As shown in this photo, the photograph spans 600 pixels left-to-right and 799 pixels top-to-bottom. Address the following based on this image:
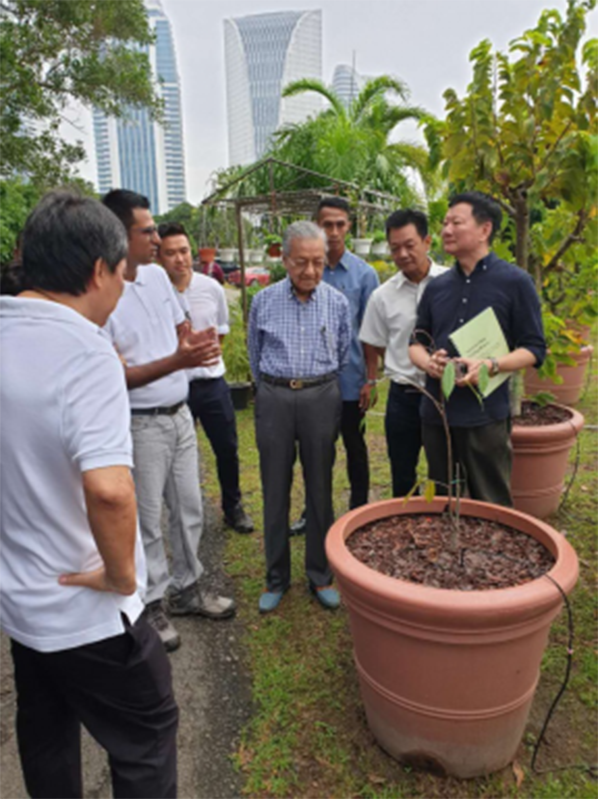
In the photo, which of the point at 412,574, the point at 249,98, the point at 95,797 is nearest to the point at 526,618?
the point at 412,574

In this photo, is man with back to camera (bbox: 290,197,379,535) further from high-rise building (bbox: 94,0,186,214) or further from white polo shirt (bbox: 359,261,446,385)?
high-rise building (bbox: 94,0,186,214)

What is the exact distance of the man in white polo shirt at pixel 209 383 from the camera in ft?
11.8

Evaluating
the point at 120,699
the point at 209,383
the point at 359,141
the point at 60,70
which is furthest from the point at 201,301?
the point at 359,141

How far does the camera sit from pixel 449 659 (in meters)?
1.75

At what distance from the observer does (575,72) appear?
2.78 m

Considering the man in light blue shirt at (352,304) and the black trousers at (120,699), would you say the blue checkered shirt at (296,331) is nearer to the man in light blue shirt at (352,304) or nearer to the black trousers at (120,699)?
the man in light blue shirt at (352,304)

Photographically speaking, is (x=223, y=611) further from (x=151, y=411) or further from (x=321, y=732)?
(x=151, y=411)

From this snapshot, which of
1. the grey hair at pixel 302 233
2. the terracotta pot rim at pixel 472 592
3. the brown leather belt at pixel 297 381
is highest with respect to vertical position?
the grey hair at pixel 302 233

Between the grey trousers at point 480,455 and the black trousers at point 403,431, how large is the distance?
39cm

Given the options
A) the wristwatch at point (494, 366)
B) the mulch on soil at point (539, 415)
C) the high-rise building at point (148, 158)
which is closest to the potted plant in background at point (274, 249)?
the mulch on soil at point (539, 415)

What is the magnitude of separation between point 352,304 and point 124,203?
1.50 m

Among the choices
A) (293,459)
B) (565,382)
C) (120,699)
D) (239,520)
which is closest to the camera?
(120,699)

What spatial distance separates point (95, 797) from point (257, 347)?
2.01 m

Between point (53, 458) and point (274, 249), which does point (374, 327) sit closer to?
point (53, 458)
